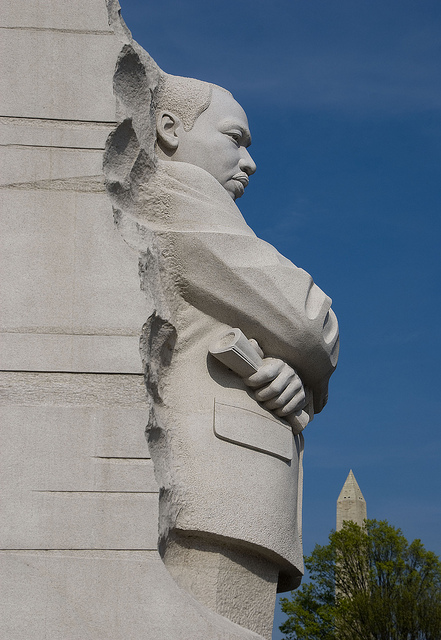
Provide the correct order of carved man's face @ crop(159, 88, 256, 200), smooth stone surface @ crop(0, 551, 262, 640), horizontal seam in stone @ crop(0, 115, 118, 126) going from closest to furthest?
smooth stone surface @ crop(0, 551, 262, 640) < horizontal seam in stone @ crop(0, 115, 118, 126) < carved man's face @ crop(159, 88, 256, 200)

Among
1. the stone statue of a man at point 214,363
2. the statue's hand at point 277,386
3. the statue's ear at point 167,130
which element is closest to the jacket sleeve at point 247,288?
the stone statue of a man at point 214,363

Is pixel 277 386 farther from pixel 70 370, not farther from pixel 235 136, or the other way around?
pixel 235 136

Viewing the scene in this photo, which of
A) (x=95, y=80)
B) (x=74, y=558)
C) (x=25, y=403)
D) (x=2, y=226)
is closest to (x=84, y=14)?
(x=95, y=80)

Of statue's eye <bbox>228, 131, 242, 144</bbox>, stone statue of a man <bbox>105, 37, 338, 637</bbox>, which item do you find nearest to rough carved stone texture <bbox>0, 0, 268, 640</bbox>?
stone statue of a man <bbox>105, 37, 338, 637</bbox>

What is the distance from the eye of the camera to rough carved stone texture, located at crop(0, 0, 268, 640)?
3.86m

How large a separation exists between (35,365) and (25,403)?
7.3 inches

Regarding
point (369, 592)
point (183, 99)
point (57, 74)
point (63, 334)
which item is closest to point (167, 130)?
point (183, 99)

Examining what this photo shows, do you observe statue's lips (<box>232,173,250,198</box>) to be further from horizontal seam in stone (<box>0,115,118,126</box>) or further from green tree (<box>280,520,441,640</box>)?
green tree (<box>280,520,441,640</box>)

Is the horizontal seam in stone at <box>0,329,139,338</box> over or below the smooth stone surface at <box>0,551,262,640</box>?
over

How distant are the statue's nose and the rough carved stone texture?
119 centimetres

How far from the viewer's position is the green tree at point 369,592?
22.5 m

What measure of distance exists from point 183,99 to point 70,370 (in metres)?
2.03

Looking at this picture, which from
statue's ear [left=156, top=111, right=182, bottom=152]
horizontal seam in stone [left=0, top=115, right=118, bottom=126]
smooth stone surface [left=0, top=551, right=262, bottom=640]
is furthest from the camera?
statue's ear [left=156, top=111, right=182, bottom=152]

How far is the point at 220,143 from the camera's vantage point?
5473 mm
